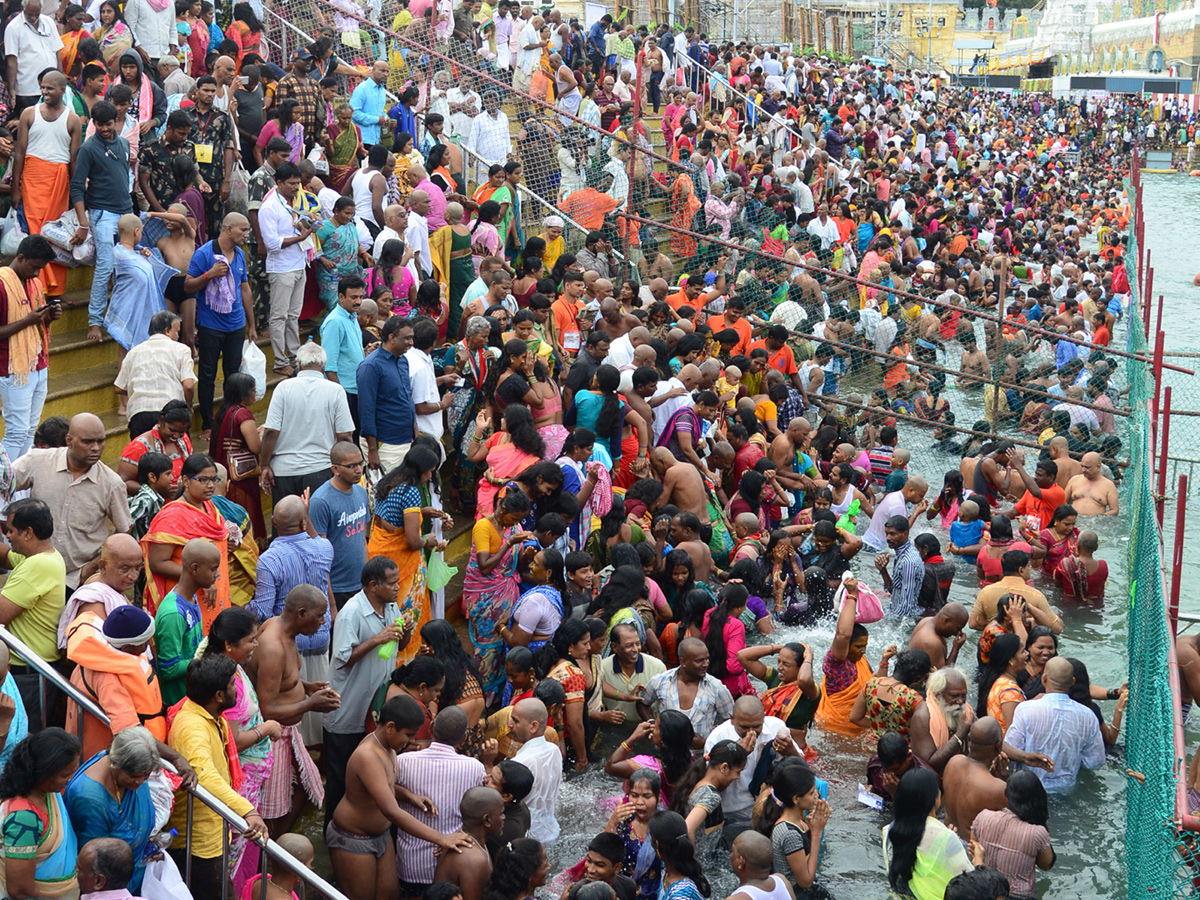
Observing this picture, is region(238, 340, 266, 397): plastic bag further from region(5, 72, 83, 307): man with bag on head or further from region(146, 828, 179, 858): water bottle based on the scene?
region(146, 828, 179, 858): water bottle

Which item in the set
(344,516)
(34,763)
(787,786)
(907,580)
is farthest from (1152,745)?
(34,763)

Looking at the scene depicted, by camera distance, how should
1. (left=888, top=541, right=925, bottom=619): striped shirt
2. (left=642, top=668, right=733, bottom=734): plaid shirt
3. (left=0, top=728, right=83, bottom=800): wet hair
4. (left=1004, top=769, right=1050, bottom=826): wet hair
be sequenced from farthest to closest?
(left=888, top=541, right=925, bottom=619): striped shirt, (left=642, top=668, right=733, bottom=734): plaid shirt, (left=1004, top=769, right=1050, bottom=826): wet hair, (left=0, top=728, right=83, bottom=800): wet hair

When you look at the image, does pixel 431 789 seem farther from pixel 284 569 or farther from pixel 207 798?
pixel 284 569

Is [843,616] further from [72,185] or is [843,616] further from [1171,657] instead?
[72,185]

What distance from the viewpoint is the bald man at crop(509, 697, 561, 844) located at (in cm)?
668

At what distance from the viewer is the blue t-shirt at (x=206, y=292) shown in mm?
8852

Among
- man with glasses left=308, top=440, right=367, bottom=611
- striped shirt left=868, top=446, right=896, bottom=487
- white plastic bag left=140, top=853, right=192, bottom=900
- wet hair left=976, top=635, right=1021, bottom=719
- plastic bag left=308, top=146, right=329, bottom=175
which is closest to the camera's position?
white plastic bag left=140, top=853, right=192, bottom=900

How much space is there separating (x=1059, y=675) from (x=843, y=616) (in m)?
1.40

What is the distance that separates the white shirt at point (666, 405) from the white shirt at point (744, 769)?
378cm

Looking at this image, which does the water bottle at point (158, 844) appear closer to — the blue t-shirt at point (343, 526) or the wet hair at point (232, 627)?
the wet hair at point (232, 627)

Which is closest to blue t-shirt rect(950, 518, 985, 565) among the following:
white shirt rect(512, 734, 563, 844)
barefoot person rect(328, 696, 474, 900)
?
white shirt rect(512, 734, 563, 844)

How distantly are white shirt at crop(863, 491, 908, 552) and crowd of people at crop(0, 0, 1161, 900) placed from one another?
41 millimetres

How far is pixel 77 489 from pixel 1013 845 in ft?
17.2

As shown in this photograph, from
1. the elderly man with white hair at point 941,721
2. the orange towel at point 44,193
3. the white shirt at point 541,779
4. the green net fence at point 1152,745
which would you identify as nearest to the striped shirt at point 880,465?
the green net fence at point 1152,745
